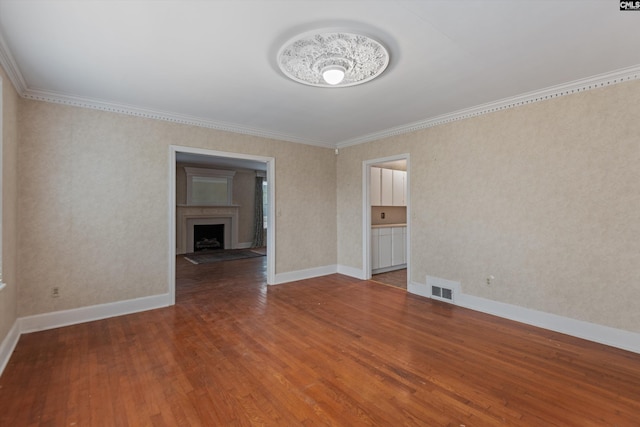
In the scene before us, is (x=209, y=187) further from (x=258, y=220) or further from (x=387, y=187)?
(x=387, y=187)

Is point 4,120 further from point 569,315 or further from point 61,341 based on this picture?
point 569,315

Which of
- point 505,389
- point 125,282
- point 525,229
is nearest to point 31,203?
point 125,282

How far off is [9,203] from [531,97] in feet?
17.7

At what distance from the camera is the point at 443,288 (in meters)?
3.99

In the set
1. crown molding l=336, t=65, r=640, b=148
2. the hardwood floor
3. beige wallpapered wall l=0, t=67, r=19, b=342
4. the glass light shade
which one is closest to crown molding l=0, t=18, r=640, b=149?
crown molding l=336, t=65, r=640, b=148

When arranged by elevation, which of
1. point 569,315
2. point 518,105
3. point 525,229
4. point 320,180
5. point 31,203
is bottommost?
point 569,315

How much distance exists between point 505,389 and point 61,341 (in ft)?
13.1

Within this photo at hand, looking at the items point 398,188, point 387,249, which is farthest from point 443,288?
point 398,188

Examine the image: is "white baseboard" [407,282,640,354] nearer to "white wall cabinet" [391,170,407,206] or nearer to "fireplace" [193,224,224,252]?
"white wall cabinet" [391,170,407,206]

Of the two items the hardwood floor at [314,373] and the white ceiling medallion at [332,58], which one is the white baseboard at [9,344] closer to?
the hardwood floor at [314,373]

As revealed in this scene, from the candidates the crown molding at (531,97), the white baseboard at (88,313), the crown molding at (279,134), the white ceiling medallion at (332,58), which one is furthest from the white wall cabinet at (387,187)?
the white baseboard at (88,313)

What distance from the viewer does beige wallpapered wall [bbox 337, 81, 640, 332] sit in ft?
8.71

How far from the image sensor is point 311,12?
1.85m

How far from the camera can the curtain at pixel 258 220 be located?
9.55 m
